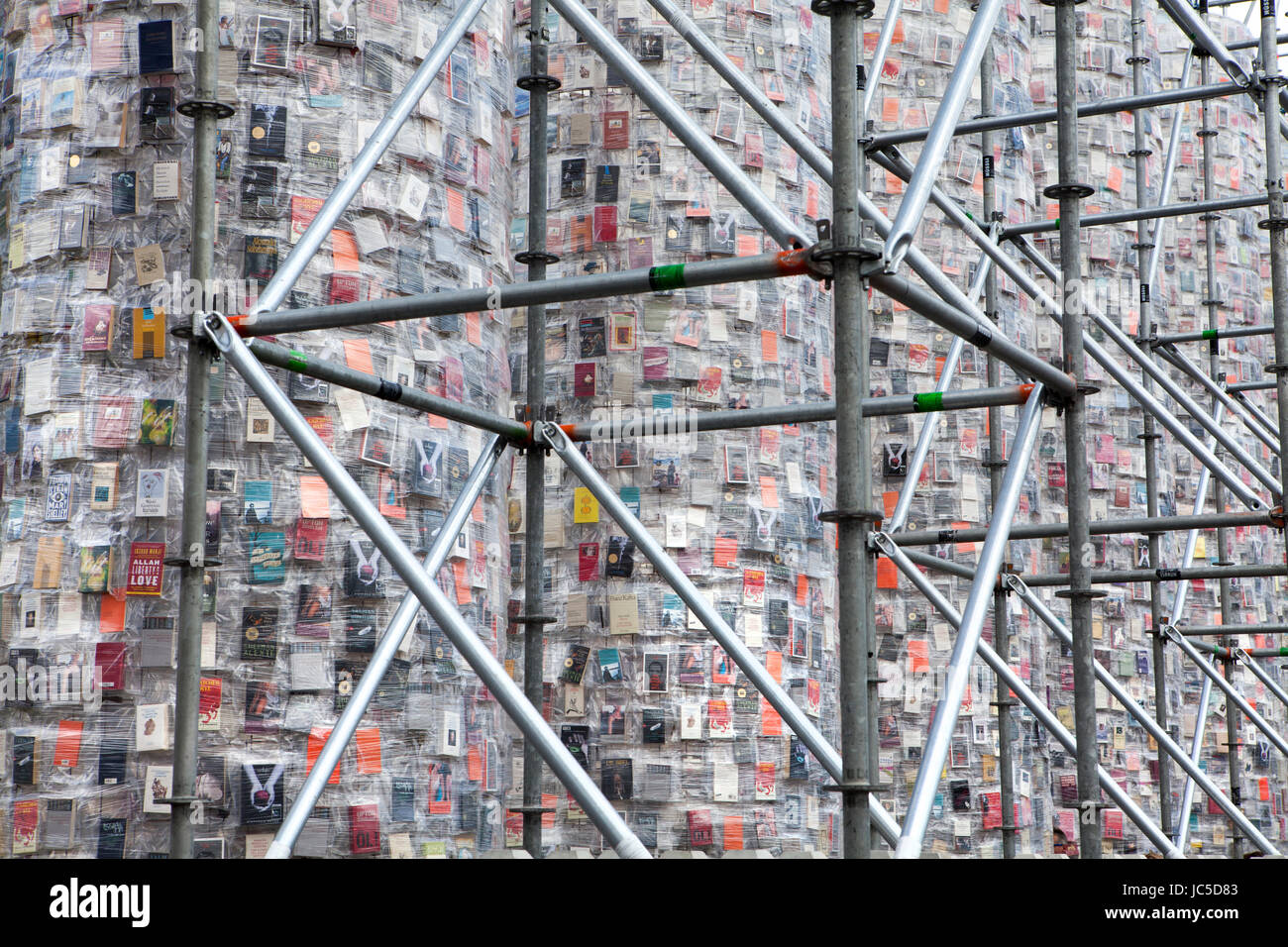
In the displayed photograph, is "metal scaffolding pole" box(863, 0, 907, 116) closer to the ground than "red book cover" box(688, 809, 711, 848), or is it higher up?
higher up

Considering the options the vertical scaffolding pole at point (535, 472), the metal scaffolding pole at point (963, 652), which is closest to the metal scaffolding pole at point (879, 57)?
the vertical scaffolding pole at point (535, 472)

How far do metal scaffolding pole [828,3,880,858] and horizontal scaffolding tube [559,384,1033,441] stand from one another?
1.58 meters

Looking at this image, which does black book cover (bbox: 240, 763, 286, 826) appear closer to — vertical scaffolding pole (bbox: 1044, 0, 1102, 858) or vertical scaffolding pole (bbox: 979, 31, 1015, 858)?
vertical scaffolding pole (bbox: 1044, 0, 1102, 858)

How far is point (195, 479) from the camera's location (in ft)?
16.3

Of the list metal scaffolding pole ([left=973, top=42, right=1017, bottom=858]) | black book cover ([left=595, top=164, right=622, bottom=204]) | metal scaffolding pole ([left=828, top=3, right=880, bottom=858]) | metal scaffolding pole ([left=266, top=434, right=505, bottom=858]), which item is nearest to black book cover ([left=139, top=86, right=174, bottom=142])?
metal scaffolding pole ([left=266, top=434, right=505, bottom=858])

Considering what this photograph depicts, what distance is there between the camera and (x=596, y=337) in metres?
8.13

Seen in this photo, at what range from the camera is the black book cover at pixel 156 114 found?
224 inches

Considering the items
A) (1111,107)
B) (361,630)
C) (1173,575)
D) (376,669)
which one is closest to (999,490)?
(1173,575)

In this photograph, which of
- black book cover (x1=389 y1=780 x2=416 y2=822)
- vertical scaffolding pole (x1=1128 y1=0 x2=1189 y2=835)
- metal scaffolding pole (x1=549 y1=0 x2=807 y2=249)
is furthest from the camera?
vertical scaffolding pole (x1=1128 y1=0 x2=1189 y2=835)

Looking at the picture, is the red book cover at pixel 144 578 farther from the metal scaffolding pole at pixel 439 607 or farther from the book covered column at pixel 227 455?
the metal scaffolding pole at pixel 439 607

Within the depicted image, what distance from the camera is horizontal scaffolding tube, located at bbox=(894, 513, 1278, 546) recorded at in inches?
283

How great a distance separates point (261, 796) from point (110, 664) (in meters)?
0.69

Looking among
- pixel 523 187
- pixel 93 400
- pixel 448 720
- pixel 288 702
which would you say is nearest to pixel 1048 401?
pixel 448 720

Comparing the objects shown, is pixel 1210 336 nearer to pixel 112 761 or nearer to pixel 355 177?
pixel 355 177
